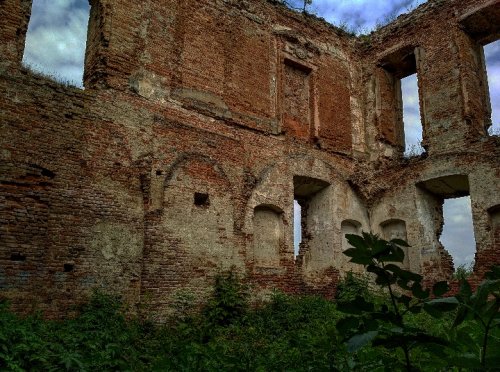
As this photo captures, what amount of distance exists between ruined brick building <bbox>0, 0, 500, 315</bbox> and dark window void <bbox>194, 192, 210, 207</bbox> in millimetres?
74

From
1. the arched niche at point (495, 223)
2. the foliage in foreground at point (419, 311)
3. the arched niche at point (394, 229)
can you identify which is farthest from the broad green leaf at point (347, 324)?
the arched niche at point (394, 229)

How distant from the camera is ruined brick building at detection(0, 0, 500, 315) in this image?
7676mm

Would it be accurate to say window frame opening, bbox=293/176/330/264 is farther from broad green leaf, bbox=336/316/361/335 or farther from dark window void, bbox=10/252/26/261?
broad green leaf, bbox=336/316/361/335

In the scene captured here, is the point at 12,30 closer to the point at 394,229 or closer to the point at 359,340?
the point at 359,340

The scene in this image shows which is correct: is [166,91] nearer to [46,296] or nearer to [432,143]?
[46,296]

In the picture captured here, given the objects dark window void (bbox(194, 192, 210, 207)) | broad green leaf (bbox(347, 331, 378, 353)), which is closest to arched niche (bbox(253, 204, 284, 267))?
dark window void (bbox(194, 192, 210, 207))

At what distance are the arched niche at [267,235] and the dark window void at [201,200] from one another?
1520 mm

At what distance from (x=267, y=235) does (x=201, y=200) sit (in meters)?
2.03

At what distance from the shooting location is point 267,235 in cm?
1084

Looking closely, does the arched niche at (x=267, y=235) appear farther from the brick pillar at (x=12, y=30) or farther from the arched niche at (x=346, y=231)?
the brick pillar at (x=12, y=30)

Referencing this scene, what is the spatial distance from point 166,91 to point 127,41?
121cm

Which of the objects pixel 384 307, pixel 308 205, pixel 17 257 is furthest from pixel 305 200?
pixel 384 307

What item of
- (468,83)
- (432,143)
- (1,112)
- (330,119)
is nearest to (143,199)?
(1,112)

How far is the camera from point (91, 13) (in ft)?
31.9
